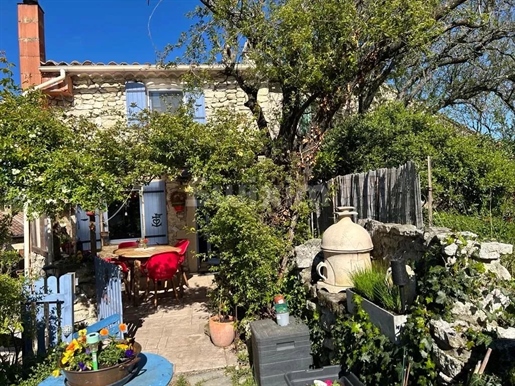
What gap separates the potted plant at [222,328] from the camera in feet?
15.3

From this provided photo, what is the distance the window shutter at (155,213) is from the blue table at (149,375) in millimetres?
5969

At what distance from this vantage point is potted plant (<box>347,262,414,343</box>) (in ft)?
8.46

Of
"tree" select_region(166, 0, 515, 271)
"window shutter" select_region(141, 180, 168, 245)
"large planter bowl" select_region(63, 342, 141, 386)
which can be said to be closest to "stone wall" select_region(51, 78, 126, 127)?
"window shutter" select_region(141, 180, 168, 245)

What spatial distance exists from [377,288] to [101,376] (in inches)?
80.6

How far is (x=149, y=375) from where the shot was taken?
271cm

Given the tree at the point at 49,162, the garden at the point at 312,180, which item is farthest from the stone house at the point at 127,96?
the tree at the point at 49,162

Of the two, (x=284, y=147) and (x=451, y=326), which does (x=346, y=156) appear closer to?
(x=284, y=147)

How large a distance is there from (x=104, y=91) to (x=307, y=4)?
4.84 m

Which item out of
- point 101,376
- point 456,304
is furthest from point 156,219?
point 456,304

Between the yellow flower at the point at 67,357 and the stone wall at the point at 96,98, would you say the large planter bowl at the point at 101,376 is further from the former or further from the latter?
the stone wall at the point at 96,98

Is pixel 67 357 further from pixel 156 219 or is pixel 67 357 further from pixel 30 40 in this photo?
pixel 30 40

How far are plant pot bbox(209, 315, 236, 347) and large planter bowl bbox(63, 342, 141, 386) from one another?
85.2 inches

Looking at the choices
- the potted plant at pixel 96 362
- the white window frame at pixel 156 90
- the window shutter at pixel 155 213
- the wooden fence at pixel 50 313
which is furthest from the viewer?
the window shutter at pixel 155 213

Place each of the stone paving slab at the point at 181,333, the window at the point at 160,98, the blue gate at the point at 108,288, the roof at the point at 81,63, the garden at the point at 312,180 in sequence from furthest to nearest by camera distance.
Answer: the window at the point at 160,98 → the roof at the point at 81,63 → the blue gate at the point at 108,288 → the stone paving slab at the point at 181,333 → the garden at the point at 312,180
